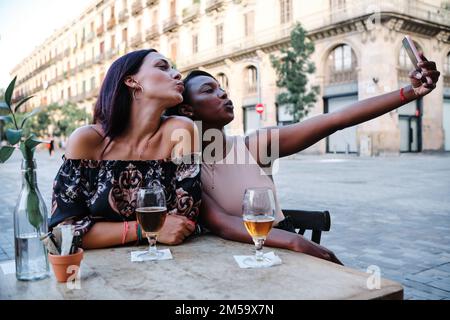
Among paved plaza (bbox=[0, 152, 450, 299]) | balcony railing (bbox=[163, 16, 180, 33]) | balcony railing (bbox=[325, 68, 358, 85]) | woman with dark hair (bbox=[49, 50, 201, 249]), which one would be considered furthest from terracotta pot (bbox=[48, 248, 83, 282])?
balcony railing (bbox=[163, 16, 180, 33])

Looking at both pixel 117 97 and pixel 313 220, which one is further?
pixel 313 220

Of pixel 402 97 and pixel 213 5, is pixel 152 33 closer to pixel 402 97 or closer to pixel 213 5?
pixel 213 5

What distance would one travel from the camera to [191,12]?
29.0 meters

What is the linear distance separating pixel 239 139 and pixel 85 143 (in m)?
0.71

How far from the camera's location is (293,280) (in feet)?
3.69

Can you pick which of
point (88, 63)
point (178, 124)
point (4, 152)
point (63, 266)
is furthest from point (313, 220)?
point (88, 63)

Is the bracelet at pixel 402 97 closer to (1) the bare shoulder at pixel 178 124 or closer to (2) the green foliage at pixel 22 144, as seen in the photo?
(1) the bare shoulder at pixel 178 124

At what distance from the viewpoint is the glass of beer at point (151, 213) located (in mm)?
1349

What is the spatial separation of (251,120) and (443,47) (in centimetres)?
1071

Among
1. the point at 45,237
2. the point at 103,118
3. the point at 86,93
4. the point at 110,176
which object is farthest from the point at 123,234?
the point at 86,93

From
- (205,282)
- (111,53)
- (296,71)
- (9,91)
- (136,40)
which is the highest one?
(136,40)

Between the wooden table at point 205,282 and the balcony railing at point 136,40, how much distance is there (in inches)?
1366

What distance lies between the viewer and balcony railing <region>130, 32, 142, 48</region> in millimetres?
34219
